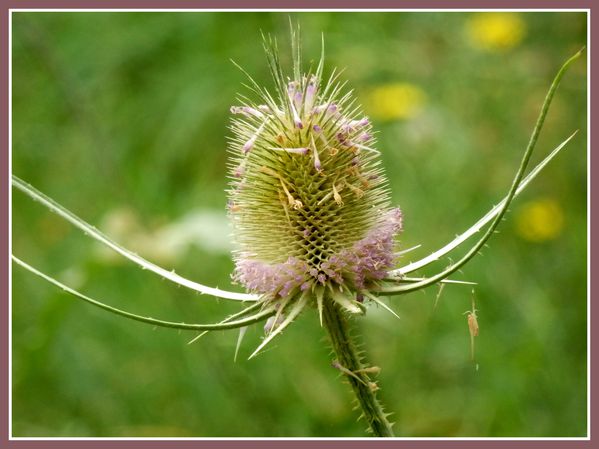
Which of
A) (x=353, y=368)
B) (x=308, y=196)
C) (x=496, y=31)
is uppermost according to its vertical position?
(x=496, y=31)

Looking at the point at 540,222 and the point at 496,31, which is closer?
the point at 540,222

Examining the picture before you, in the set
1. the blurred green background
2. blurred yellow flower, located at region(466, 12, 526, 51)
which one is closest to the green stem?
the blurred green background

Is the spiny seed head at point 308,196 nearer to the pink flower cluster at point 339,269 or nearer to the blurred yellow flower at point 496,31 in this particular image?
the pink flower cluster at point 339,269

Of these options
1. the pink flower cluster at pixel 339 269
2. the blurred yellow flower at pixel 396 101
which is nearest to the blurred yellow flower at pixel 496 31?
the blurred yellow flower at pixel 396 101

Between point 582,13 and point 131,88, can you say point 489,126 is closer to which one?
point 582,13

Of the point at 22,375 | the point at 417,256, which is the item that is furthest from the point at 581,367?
the point at 22,375

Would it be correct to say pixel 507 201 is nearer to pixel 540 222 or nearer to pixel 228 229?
pixel 228 229

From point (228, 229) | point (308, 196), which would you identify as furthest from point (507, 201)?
point (228, 229)
